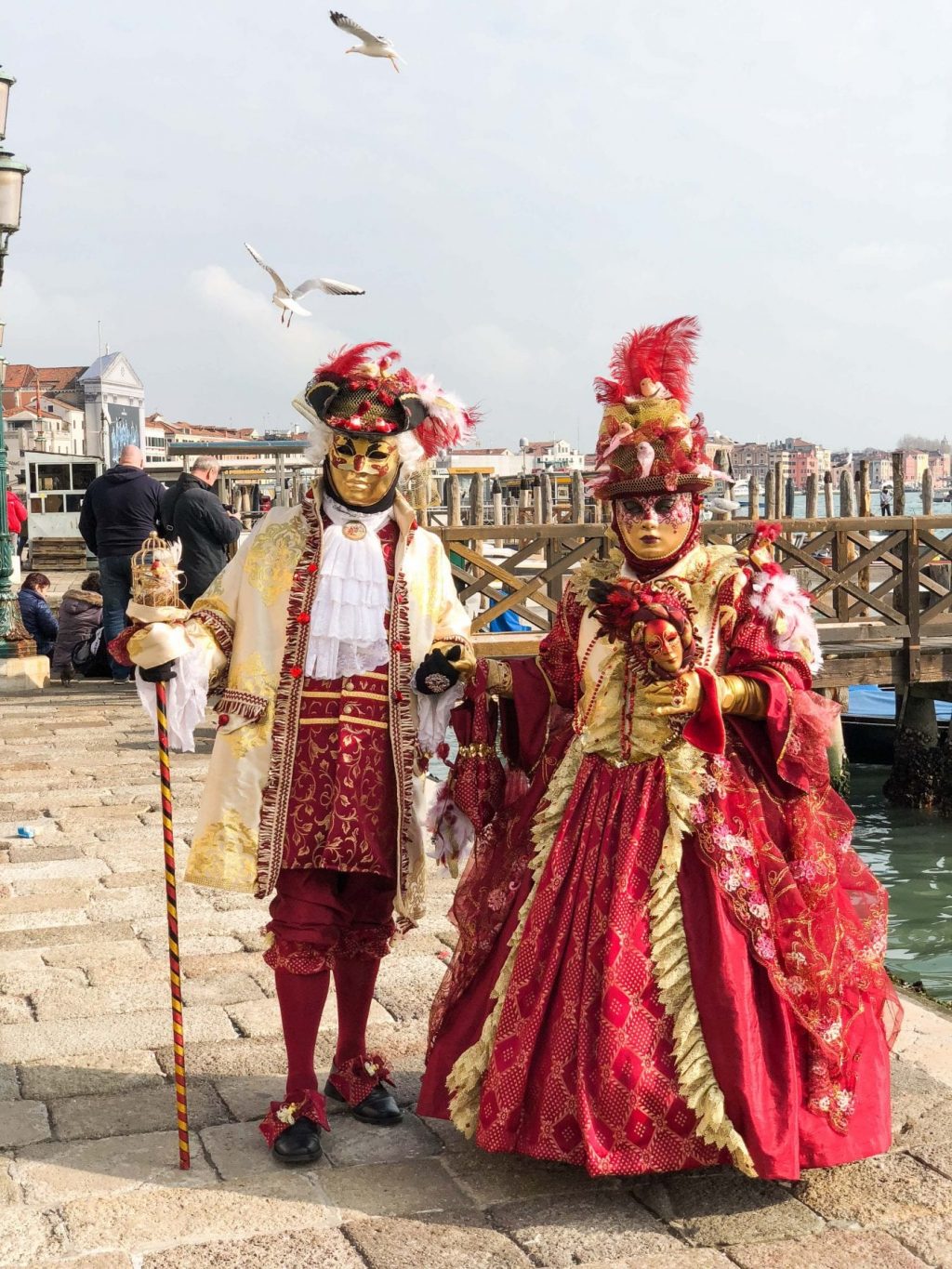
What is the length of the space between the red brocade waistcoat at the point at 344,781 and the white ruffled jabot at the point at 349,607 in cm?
4

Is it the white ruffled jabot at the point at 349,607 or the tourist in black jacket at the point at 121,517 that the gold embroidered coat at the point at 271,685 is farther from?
the tourist in black jacket at the point at 121,517

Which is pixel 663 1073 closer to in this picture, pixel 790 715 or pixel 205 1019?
pixel 790 715

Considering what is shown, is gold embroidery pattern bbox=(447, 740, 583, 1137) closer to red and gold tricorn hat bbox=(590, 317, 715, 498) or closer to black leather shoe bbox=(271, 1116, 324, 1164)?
black leather shoe bbox=(271, 1116, 324, 1164)

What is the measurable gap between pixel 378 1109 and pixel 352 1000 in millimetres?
258

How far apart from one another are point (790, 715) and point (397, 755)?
35.8 inches

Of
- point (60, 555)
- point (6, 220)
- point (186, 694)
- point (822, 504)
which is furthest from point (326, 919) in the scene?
point (822, 504)

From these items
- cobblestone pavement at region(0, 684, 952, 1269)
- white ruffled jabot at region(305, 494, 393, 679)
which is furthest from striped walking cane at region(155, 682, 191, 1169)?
white ruffled jabot at region(305, 494, 393, 679)

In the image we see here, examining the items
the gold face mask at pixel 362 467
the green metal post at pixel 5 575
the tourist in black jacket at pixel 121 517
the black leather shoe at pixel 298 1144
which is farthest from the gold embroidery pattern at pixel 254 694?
the green metal post at pixel 5 575

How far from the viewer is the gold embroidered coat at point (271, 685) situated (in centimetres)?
335

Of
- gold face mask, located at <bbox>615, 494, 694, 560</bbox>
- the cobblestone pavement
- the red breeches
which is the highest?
gold face mask, located at <bbox>615, 494, 694, 560</bbox>

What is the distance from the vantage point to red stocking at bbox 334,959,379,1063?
3.48m

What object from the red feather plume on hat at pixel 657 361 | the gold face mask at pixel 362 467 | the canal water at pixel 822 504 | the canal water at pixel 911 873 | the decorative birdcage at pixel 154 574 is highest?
the canal water at pixel 822 504

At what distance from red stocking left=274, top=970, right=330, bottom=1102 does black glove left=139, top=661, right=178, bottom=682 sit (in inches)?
28.2

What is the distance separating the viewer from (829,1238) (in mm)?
2822
